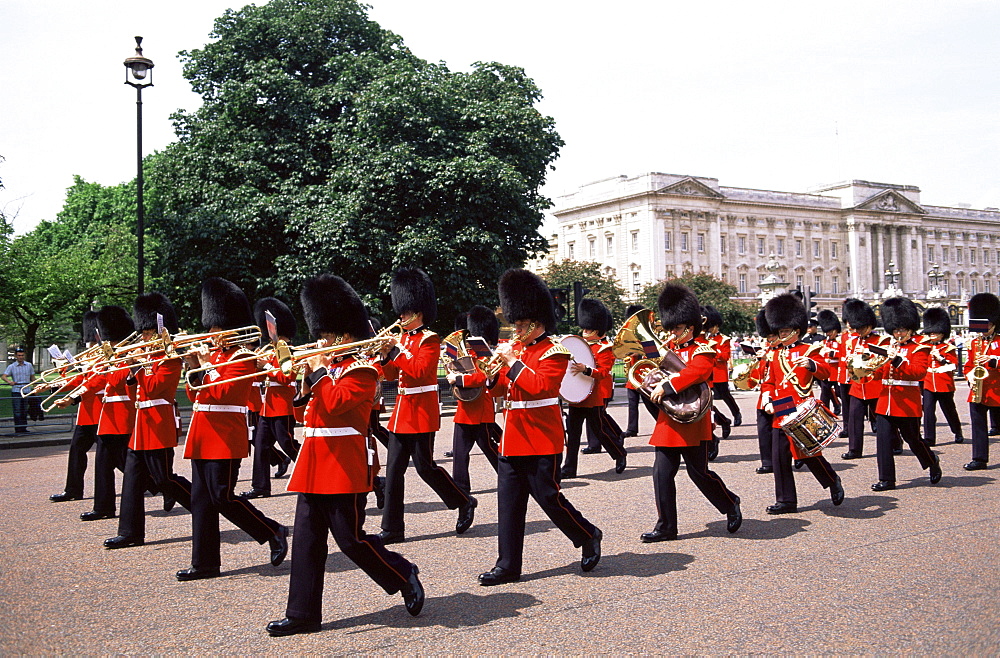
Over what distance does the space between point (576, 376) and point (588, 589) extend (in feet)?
5.02

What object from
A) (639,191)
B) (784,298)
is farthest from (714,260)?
(784,298)

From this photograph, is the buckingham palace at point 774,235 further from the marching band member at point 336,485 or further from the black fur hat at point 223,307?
the marching band member at point 336,485

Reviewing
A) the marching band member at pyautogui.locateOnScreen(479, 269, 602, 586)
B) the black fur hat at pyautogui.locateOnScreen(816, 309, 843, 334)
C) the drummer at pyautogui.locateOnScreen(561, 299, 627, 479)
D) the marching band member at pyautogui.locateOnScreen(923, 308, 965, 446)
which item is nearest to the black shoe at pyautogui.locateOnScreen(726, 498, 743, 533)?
the marching band member at pyautogui.locateOnScreen(479, 269, 602, 586)

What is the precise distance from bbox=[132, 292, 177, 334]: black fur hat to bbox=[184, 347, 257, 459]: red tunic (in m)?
1.22

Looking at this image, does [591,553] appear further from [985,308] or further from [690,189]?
[690,189]

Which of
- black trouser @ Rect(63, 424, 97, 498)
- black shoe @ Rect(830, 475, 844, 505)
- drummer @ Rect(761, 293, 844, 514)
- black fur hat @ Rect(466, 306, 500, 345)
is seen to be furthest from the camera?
black fur hat @ Rect(466, 306, 500, 345)

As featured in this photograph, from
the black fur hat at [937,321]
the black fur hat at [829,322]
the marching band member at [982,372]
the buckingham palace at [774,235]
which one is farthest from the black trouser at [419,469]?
the buckingham palace at [774,235]

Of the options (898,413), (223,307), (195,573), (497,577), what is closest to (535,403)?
(497,577)

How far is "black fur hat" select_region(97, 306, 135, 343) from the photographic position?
27.9 ft

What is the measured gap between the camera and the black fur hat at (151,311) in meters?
7.74

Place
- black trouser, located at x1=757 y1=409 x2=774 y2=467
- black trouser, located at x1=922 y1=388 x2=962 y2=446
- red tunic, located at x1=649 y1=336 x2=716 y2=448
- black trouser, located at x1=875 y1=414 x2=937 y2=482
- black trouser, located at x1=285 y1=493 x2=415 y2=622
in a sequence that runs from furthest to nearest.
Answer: black trouser, located at x1=922 y1=388 x2=962 y2=446 → black trouser, located at x1=757 y1=409 x2=774 y2=467 → black trouser, located at x1=875 y1=414 x2=937 y2=482 → red tunic, located at x1=649 y1=336 x2=716 y2=448 → black trouser, located at x1=285 y1=493 x2=415 y2=622

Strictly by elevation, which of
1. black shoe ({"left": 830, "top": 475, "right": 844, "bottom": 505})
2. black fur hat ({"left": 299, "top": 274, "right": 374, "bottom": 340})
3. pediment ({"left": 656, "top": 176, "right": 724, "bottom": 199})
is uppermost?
pediment ({"left": 656, "top": 176, "right": 724, "bottom": 199})

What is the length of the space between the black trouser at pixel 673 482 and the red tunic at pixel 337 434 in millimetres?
2593

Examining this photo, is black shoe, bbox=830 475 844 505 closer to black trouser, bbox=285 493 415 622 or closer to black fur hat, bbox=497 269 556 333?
black fur hat, bbox=497 269 556 333
